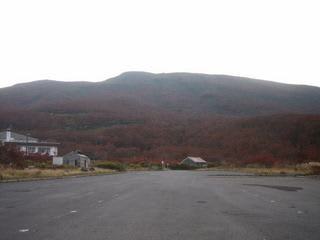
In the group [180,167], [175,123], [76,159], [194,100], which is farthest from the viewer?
[194,100]

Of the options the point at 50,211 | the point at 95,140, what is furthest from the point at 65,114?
the point at 50,211

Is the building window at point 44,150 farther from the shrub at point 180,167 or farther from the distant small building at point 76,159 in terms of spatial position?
the shrub at point 180,167

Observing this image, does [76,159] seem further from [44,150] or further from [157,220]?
[157,220]

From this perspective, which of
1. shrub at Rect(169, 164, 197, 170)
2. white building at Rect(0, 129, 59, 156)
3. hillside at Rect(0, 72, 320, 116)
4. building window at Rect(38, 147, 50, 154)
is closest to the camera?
white building at Rect(0, 129, 59, 156)

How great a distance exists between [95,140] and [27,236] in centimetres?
10545

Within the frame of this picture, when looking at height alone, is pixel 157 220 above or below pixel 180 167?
above

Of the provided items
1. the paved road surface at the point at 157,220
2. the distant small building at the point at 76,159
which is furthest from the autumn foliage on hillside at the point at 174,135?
the paved road surface at the point at 157,220

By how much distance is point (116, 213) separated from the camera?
1039 centimetres

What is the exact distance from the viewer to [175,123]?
137750 mm

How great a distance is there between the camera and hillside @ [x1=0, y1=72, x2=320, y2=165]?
310 ft

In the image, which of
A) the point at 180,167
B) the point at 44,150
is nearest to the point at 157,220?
the point at 44,150

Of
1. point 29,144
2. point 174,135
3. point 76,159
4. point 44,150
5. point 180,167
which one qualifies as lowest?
point 180,167

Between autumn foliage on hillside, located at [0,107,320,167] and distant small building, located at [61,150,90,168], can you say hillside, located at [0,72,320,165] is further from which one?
distant small building, located at [61,150,90,168]

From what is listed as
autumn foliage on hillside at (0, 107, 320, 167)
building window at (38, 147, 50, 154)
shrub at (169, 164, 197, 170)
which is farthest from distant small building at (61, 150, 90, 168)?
autumn foliage on hillside at (0, 107, 320, 167)
